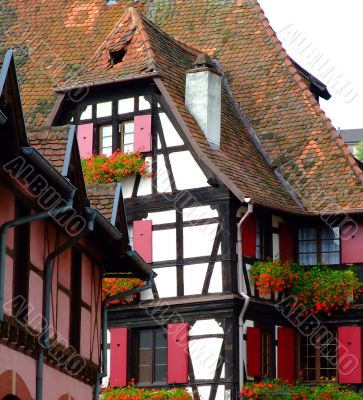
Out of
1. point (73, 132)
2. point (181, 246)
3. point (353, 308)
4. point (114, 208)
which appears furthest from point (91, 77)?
point (73, 132)

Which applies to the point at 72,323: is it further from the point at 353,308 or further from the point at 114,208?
the point at 353,308

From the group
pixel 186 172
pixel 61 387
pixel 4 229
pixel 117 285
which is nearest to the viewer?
pixel 4 229

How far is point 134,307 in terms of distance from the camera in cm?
3347

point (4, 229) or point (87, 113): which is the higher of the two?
point (87, 113)

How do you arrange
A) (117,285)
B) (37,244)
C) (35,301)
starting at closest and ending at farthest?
(35,301) → (37,244) → (117,285)

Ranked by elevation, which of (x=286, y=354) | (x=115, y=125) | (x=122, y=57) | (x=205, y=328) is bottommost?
(x=286, y=354)

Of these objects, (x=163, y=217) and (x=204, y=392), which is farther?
(x=163, y=217)

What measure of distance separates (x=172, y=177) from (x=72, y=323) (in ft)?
43.3

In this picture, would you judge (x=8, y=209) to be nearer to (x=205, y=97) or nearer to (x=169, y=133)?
(x=169, y=133)

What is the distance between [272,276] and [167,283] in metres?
2.40

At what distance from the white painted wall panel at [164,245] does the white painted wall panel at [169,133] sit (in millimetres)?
2027

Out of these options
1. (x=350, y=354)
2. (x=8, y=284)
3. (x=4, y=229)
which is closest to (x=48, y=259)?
(x=8, y=284)

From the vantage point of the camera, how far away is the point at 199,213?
33.4m

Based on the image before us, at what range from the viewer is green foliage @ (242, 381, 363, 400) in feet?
104
